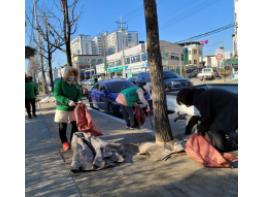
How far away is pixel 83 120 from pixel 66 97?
56 cm

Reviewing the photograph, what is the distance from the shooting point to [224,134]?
4992mm

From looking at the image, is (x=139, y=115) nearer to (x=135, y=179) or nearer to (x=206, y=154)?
(x=206, y=154)

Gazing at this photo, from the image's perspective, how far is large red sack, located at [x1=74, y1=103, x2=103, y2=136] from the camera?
589 cm

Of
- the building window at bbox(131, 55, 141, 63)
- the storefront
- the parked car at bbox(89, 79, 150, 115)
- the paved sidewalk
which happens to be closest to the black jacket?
the paved sidewalk

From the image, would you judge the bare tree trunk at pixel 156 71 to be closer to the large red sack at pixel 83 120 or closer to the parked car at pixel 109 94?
the large red sack at pixel 83 120

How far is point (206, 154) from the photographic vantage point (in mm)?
4629

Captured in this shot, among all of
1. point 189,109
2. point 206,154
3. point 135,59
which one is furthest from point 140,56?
point 206,154

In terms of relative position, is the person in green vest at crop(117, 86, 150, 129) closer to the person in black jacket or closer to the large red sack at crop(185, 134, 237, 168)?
the person in black jacket

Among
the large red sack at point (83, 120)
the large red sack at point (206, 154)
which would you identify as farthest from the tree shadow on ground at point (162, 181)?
the large red sack at point (83, 120)

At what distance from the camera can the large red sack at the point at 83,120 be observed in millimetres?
5890

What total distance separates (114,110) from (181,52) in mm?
57388
